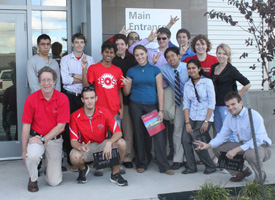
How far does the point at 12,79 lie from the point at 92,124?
2132 mm

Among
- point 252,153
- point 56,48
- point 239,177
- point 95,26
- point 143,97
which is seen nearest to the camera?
point 252,153

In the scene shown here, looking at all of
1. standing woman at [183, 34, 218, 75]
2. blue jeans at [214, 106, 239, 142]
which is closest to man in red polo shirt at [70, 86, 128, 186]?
blue jeans at [214, 106, 239, 142]

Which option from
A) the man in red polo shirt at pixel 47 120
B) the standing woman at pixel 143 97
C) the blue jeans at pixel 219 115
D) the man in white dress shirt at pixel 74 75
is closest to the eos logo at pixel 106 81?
the standing woman at pixel 143 97

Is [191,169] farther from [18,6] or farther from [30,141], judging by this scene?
[18,6]

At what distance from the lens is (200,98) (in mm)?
5348

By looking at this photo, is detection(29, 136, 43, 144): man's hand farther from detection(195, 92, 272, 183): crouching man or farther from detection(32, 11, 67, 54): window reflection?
detection(32, 11, 67, 54): window reflection

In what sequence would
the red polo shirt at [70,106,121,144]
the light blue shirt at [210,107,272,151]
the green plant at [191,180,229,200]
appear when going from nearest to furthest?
the green plant at [191,180,229,200]
the light blue shirt at [210,107,272,151]
the red polo shirt at [70,106,121,144]

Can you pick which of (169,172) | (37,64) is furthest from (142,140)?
(37,64)

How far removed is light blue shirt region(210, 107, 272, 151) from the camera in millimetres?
4652

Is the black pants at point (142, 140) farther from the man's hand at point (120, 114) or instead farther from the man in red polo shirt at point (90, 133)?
the man in red polo shirt at point (90, 133)

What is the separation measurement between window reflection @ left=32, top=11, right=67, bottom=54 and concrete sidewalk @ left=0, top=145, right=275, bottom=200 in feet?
7.75

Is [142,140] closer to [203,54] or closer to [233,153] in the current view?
[233,153]

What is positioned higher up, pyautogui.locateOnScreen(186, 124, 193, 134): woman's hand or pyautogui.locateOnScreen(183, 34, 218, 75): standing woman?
pyautogui.locateOnScreen(183, 34, 218, 75): standing woman

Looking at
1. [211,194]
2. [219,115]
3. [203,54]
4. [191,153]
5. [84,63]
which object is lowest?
[211,194]
